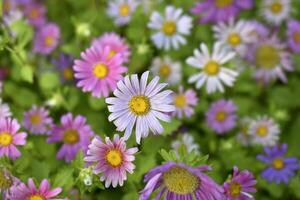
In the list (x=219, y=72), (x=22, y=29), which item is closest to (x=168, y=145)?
(x=219, y=72)

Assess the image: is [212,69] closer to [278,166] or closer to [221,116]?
[221,116]

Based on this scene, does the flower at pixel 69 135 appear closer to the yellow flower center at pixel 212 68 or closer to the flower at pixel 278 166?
the yellow flower center at pixel 212 68

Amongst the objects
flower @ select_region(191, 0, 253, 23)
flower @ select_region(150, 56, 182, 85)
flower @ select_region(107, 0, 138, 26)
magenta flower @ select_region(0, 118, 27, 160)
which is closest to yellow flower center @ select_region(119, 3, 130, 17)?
flower @ select_region(107, 0, 138, 26)

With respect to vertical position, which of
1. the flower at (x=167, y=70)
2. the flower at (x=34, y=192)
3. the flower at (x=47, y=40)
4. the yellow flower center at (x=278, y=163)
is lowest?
the yellow flower center at (x=278, y=163)

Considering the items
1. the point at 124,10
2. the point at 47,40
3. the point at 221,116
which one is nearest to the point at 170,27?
the point at 124,10

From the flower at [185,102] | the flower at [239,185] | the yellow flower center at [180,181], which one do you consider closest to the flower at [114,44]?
the flower at [185,102]

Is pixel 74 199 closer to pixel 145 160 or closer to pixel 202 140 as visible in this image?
pixel 145 160
